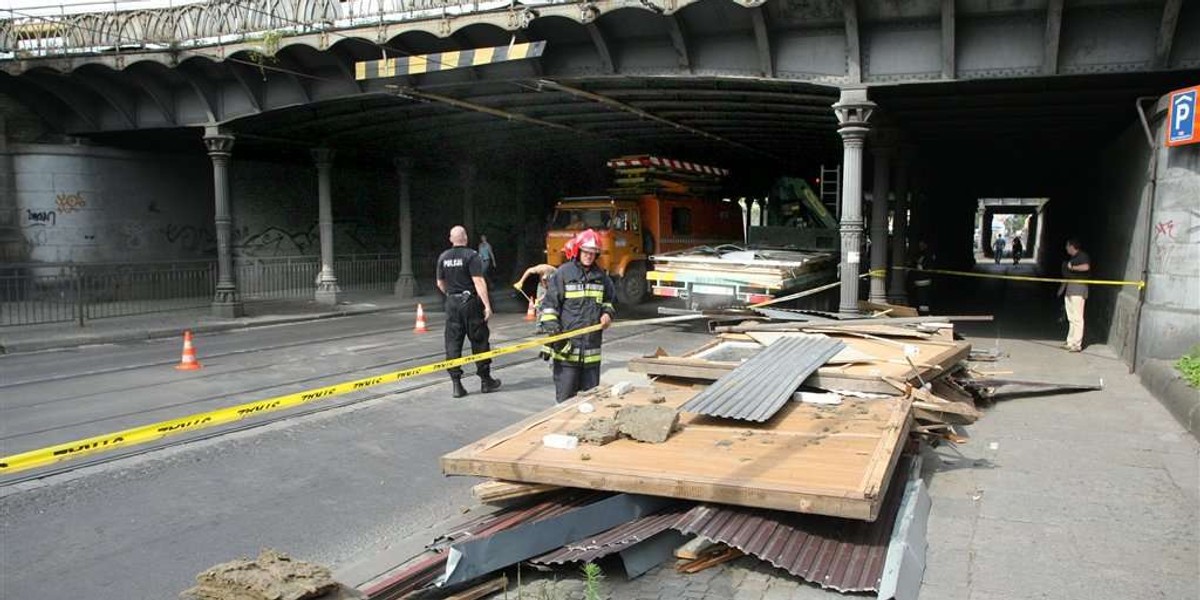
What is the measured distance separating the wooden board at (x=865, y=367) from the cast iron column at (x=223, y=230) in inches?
511

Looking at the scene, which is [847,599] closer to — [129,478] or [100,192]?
[129,478]

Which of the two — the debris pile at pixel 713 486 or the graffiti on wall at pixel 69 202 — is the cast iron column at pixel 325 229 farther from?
the debris pile at pixel 713 486

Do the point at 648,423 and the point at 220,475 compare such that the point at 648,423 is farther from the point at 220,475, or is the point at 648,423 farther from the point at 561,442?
the point at 220,475

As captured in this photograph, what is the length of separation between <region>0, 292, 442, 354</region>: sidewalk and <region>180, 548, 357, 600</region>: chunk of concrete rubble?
1219 centimetres

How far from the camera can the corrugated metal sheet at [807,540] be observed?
151 inches

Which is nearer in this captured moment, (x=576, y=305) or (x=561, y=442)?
(x=561, y=442)

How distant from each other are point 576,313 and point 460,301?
96.1 inches

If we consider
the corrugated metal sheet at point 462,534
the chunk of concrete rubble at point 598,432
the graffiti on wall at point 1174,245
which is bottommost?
the corrugated metal sheet at point 462,534

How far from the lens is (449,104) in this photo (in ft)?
52.6

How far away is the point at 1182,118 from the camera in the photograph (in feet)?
30.5

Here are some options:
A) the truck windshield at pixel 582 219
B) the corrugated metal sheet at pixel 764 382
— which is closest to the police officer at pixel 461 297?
the corrugated metal sheet at pixel 764 382

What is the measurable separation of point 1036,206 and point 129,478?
55.4 meters

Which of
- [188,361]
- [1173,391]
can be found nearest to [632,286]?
[188,361]

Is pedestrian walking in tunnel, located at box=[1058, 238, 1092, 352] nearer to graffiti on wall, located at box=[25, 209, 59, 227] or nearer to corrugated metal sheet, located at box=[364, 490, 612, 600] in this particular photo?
corrugated metal sheet, located at box=[364, 490, 612, 600]
